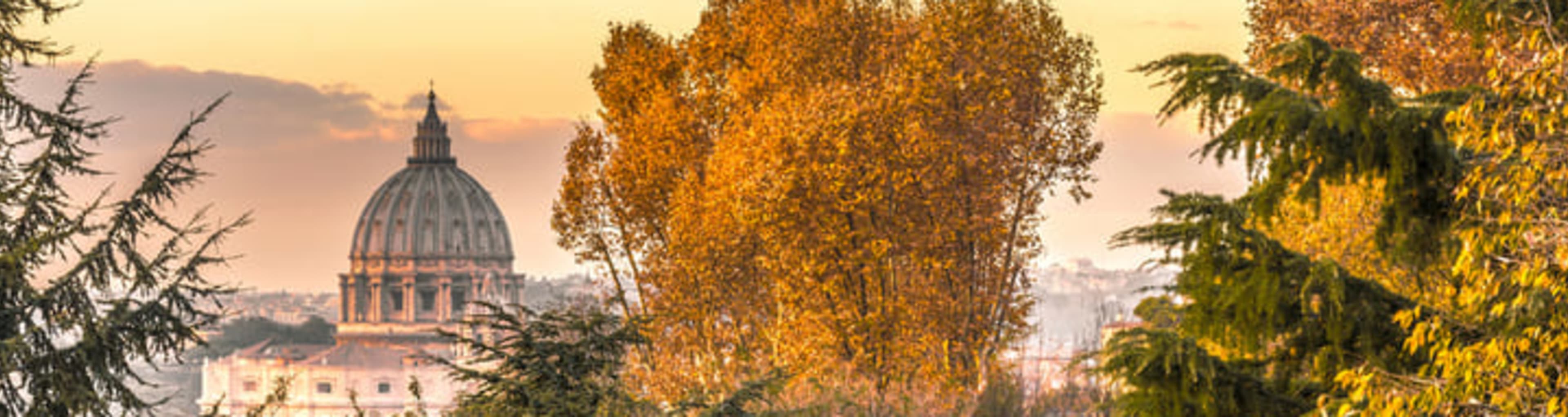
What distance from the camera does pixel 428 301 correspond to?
177 meters

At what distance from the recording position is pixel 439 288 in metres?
174

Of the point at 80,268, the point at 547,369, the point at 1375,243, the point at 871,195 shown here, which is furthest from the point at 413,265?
the point at 1375,243

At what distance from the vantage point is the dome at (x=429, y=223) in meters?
173

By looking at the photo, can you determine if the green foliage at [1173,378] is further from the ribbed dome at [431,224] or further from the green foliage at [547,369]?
the ribbed dome at [431,224]

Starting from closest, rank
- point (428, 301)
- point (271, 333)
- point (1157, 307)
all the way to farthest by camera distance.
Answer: point (1157, 307), point (428, 301), point (271, 333)

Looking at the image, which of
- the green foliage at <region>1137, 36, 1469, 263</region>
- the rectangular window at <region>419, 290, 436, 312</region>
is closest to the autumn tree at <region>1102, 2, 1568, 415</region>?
the green foliage at <region>1137, 36, 1469, 263</region>

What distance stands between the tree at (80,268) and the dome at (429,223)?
160 meters

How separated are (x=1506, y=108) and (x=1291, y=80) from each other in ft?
2.90

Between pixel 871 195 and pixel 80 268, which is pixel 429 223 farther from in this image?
pixel 80 268

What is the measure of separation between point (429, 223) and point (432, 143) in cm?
1028

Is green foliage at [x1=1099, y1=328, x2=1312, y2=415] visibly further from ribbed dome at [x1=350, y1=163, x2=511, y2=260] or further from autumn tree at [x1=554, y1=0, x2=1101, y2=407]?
ribbed dome at [x1=350, y1=163, x2=511, y2=260]

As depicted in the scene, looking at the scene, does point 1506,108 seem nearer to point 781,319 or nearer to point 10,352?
point 10,352

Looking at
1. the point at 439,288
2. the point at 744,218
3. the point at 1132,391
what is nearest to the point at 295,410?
the point at 439,288

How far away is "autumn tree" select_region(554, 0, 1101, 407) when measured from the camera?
66.0ft
